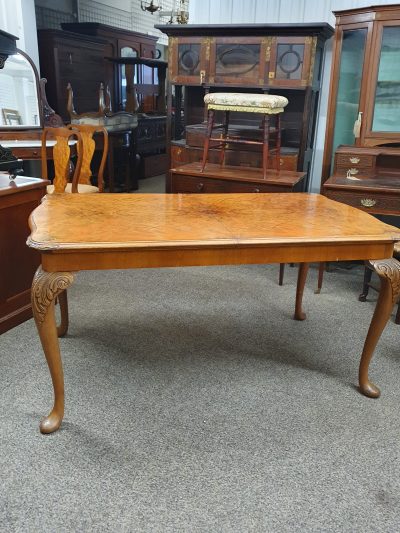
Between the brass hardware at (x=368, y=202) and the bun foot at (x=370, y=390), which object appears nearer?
the bun foot at (x=370, y=390)

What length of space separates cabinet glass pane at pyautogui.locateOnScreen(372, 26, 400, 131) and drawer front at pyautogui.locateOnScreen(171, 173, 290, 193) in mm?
867

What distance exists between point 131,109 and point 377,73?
433 centimetres

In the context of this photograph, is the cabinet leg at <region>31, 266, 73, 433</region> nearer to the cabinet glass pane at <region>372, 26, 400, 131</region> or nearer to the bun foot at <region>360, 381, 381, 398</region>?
the bun foot at <region>360, 381, 381, 398</region>

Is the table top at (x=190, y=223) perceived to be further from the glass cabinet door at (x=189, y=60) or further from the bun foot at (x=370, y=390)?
the glass cabinet door at (x=189, y=60)

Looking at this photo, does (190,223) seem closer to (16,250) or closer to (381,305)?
(381,305)

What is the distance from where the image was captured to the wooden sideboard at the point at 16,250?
2759 mm

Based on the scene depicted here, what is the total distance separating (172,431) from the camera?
6.73ft

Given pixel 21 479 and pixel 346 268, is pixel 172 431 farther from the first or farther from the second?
pixel 346 268

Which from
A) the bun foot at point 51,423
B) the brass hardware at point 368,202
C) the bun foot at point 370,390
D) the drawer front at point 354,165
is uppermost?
the drawer front at point 354,165

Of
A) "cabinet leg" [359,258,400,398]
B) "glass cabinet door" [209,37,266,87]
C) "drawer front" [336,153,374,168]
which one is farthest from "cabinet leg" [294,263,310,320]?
"glass cabinet door" [209,37,266,87]

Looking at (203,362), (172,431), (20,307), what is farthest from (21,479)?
(20,307)

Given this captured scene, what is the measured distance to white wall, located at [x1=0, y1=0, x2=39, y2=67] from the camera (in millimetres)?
4723

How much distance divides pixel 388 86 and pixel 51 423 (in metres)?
3.22

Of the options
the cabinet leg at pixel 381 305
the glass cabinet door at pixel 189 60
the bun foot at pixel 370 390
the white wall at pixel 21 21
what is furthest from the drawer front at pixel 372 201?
the white wall at pixel 21 21
